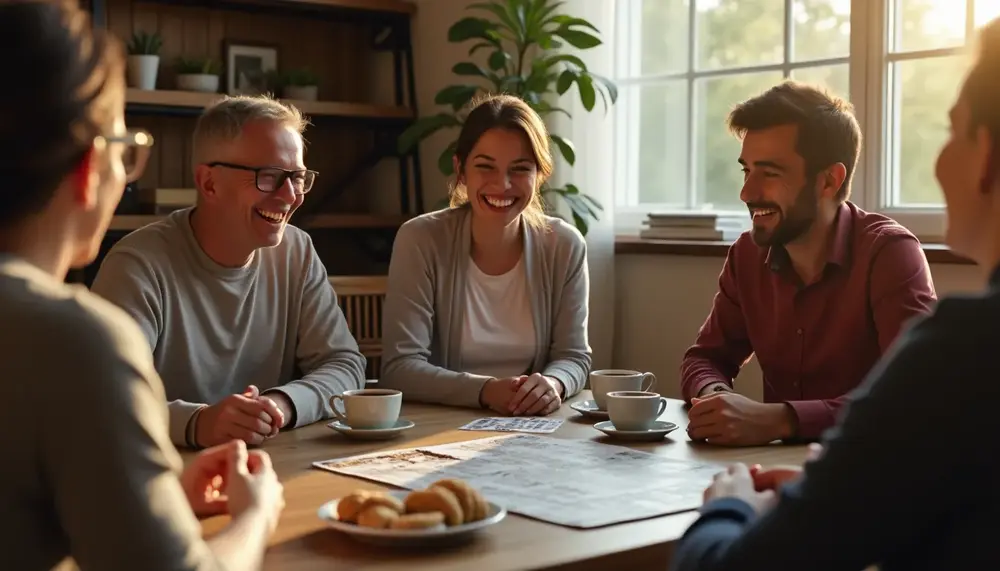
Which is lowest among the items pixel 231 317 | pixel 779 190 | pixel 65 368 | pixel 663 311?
pixel 663 311

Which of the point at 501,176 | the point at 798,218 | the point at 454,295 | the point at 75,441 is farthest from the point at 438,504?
the point at 501,176

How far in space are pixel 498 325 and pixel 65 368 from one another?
1.74 metres

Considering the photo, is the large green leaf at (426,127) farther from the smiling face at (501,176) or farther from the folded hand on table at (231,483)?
the folded hand on table at (231,483)

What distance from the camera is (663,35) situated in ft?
13.0

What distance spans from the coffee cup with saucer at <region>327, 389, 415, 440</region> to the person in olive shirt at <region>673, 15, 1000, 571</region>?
0.91 m

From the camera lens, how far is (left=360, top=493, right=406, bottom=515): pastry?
1.24 m

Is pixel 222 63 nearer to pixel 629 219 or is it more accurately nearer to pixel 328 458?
pixel 629 219

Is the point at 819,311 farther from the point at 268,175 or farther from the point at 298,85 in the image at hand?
the point at 298,85

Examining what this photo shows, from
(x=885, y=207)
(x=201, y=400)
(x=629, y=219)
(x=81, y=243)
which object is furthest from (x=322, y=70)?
(x=81, y=243)

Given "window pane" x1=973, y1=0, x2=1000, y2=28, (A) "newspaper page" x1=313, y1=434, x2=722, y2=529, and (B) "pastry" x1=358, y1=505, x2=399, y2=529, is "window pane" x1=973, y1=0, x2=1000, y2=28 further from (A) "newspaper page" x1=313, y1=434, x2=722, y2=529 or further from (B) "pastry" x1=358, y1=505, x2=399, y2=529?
(B) "pastry" x1=358, y1=505, x2=399, y2=529

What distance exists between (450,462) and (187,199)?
2.54 meters

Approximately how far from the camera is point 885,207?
333 cm

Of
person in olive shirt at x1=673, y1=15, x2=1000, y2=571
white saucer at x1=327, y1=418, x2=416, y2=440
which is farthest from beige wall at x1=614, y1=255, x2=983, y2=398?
person in olive shirt at x1=673, y1=15, x2=1000, y2=571

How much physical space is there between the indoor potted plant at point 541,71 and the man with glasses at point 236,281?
5.02 feet
